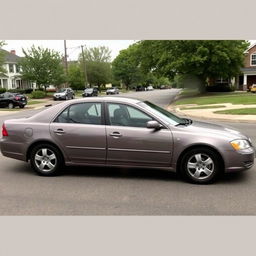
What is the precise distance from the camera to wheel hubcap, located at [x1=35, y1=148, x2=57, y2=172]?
236 inches

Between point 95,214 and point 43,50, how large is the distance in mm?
44400

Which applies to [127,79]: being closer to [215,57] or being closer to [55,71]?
[55,71]

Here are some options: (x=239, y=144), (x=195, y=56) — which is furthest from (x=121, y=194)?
(x=195, y=56)

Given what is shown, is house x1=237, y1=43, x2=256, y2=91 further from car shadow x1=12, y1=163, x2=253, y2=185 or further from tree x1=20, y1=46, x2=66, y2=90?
car shadow x1=12, y1=163, x2=253, y2=185

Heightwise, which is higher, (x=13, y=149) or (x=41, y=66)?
(x=41, y=66)

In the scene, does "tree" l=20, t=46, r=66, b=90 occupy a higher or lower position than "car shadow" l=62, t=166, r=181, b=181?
higher

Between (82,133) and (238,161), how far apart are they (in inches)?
110

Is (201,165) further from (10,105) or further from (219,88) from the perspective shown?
(219,88)

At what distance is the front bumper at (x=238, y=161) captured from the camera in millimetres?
5285

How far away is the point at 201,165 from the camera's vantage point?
17.6 feet

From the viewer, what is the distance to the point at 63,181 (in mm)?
5746

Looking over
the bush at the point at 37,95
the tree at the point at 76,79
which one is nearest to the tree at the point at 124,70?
the tree at the point at 76,79

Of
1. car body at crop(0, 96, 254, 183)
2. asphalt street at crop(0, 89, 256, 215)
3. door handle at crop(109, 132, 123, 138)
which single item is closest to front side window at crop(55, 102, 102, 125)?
car body at crop(0, 96, 254, 183)

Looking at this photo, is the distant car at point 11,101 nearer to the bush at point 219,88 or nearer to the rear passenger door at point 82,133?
the rear passenger door at point 82,133
